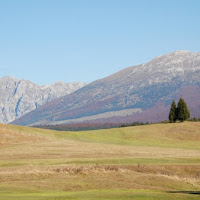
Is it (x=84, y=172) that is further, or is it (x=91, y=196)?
(x=84, y=172)

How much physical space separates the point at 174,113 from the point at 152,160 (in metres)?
70.0

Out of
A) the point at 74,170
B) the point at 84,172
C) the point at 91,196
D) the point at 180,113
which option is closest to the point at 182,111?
the point at 180,113

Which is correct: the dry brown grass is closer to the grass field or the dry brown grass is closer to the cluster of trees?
the grass field

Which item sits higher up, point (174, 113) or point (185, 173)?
point (174, 113)

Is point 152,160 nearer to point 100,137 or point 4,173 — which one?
point 4,173

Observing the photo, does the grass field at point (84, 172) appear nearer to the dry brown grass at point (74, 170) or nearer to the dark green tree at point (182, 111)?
the dry brown grass at point (74, 170)

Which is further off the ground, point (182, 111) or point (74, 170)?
point (182, 111)

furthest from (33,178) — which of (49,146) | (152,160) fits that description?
(49,146)

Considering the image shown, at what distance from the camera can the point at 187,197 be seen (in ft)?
102

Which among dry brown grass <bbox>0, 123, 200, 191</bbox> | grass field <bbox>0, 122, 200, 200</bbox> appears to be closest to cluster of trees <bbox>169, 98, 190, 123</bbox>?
grass field <bbox>0, 122, 200, 200</bbox>

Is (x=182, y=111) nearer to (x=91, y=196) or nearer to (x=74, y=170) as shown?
(x=74, y=170)

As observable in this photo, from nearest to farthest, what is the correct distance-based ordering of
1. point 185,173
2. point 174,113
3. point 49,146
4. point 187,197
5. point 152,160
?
point 187,197 → point 185,173 → point 152,160 → point 49,146 → point 174,113

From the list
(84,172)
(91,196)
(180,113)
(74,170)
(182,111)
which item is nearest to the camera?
(91,196)

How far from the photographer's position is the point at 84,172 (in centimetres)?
4238
